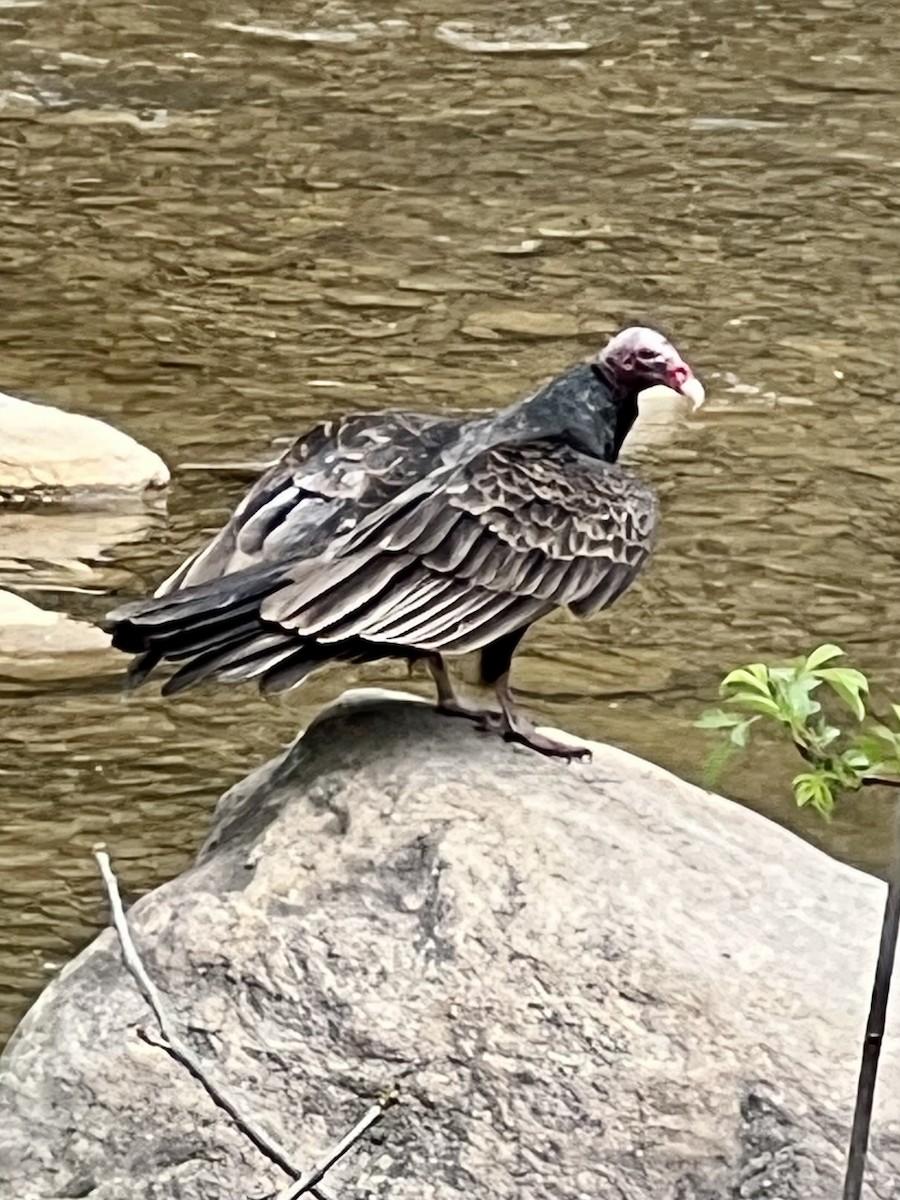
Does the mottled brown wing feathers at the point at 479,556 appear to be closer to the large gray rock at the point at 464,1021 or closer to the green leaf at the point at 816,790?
the large gray rock at the point at 464,1021

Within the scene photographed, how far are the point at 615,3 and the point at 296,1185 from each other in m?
8.20

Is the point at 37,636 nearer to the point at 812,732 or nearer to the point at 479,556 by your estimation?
the point at 479,556

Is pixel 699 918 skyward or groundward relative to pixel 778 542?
skyward

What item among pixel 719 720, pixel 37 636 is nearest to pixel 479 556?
pixel 719 720

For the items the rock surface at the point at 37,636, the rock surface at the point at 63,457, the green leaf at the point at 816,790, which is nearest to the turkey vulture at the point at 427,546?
the green leaf at the point at 816,790

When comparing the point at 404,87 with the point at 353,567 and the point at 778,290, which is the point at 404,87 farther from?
the point at 353,567

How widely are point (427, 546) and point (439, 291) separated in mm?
4179

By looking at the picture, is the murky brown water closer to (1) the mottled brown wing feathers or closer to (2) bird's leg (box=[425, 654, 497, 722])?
(2) bird's leg (box=[425, 654, 497, 722])

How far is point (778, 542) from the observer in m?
5.66

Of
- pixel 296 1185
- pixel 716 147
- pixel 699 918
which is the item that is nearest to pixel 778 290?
pixel 716 147

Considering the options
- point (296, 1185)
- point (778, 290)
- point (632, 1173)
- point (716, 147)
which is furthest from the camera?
point (716, 147)

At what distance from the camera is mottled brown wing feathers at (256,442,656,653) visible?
2.78 meters

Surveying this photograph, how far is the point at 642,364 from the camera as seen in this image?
3.25 m

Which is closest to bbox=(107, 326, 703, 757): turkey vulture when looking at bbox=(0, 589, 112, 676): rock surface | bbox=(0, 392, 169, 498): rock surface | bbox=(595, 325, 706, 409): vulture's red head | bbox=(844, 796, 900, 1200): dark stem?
bbox=(595, 325, 706, 409): vulture's red head
